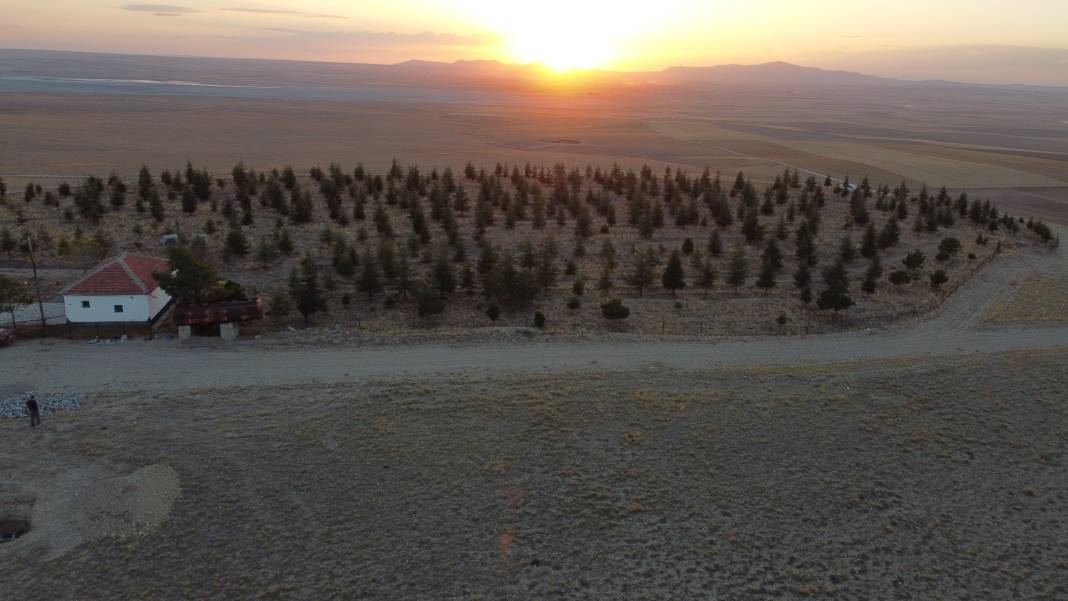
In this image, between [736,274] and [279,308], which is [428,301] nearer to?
[279,308]

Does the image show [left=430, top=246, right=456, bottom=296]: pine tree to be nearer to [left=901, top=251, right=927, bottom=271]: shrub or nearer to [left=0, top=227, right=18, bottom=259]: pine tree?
[left=0, top=227, right=18, bottom=259]: pine tree

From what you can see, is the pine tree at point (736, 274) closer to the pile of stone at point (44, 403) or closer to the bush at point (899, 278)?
the bush at point (899, 278)

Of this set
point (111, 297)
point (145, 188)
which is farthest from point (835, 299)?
point (145, 188)

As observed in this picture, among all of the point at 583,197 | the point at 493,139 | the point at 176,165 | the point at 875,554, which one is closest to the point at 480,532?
the point at 875,554

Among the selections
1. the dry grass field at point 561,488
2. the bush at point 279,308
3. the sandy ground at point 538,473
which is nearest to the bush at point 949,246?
the sandy ground at point 538,473

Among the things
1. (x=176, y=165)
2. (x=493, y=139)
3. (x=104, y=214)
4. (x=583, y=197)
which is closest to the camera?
(x=104, y=214)

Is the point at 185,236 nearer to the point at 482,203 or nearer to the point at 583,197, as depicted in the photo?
the point at 482,203

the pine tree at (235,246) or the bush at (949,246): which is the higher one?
the pine tree at (235,246)
